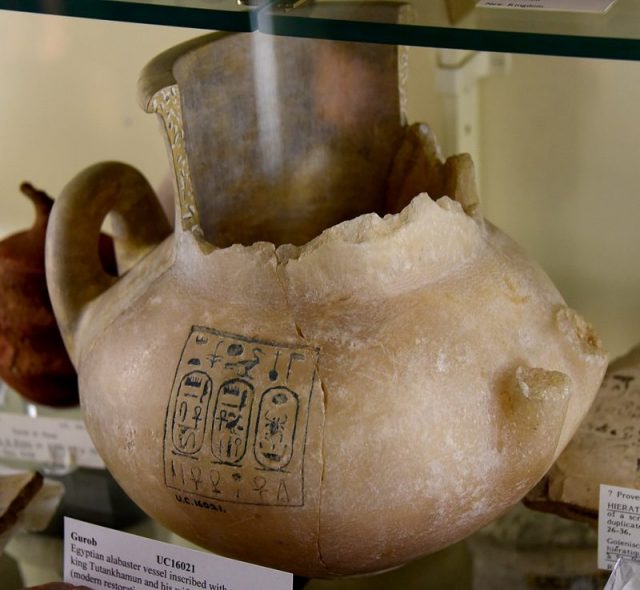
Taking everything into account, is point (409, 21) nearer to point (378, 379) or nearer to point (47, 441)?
point (378, 379)

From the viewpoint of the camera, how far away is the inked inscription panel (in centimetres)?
77

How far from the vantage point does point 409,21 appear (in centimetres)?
74

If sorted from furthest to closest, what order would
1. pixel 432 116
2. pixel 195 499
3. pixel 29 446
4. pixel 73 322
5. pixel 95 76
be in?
pixel 95 76 < pixel 432 116 < pixel 29 446 < pixel 73 322 < pixel 195 499

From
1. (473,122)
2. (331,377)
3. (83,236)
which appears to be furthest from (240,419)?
(473,122)

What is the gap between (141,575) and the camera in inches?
33.2

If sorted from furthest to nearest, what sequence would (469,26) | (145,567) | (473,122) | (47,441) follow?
(473,122) < (47,441) < (145,567) < (469,26)

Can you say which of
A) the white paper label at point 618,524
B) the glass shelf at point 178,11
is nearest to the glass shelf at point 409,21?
the glass shelf at point 178,11

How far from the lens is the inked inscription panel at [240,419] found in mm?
770

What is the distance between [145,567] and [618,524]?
1.27 feet

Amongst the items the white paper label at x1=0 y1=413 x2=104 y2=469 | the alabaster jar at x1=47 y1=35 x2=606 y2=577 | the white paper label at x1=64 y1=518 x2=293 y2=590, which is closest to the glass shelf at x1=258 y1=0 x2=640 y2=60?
the alabaster jar at x1=47 y1=35 x2=606 y2=577

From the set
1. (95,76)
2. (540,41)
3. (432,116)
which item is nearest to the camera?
(540,41)

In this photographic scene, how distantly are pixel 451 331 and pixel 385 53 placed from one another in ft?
1.11

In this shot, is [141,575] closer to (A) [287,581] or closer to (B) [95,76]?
(A) [287,581]

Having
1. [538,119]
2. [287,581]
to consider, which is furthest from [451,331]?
[538,119]
